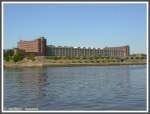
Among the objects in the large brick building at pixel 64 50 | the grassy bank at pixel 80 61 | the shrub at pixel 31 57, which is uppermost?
the large brick building at pixel 64 50

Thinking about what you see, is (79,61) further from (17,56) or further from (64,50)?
(17,56)

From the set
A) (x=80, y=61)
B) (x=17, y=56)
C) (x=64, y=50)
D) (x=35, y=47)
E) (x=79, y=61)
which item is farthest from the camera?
(x=64, y=50)

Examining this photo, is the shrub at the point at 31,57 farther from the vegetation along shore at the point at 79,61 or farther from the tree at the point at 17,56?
the tree at the point at 17,56

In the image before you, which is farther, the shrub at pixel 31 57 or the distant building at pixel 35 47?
the shrub at pixel 31 57

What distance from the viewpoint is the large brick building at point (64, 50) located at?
42216 millimetres

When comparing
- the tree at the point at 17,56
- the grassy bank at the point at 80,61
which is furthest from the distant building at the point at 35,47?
the grassy bank at the point at 80,61

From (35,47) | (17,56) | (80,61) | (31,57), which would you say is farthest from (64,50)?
(17,56)

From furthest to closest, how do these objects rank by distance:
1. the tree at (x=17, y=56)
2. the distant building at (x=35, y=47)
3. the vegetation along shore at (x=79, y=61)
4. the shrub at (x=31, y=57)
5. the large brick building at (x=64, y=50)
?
the vegetation along shore at (x=79, y=61) < the large brick building at (x=64, y=50) < the shrub at (x=31, y=57) < the distant building at (x=35, y=47) < the tree at (x=17, y=56)

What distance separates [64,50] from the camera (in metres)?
53.7

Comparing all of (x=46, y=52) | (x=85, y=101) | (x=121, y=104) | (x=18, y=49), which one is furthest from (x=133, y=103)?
(x=46, y=52)

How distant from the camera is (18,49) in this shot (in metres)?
38.8

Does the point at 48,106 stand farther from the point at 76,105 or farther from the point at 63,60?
the point at 63,60

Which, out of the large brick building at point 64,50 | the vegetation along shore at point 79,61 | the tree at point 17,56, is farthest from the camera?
the vegetation along shore at point 79,61

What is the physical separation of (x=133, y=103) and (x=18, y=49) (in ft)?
107
